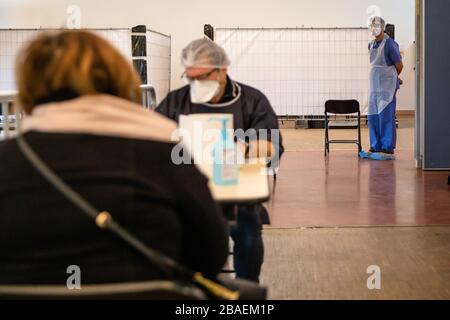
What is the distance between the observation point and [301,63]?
431 inches

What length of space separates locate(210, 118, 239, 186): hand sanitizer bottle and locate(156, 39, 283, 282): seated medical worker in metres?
0.51

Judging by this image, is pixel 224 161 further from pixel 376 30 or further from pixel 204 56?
pixel 376 30

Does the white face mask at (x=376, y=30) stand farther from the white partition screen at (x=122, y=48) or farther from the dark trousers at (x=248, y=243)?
the dark trousers at (x=248, y=243)

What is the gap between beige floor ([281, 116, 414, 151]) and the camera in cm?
872

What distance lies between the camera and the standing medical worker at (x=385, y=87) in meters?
7.53

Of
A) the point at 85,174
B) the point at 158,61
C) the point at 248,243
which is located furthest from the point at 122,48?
the point at 85,174

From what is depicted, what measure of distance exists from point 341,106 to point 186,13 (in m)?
5.08

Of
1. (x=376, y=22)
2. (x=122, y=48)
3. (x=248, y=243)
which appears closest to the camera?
(x=248, y=243)

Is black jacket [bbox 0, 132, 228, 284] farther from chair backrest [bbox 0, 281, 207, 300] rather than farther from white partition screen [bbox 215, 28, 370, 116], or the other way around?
white partition screen [bbox 215, 28, 370, 116]
